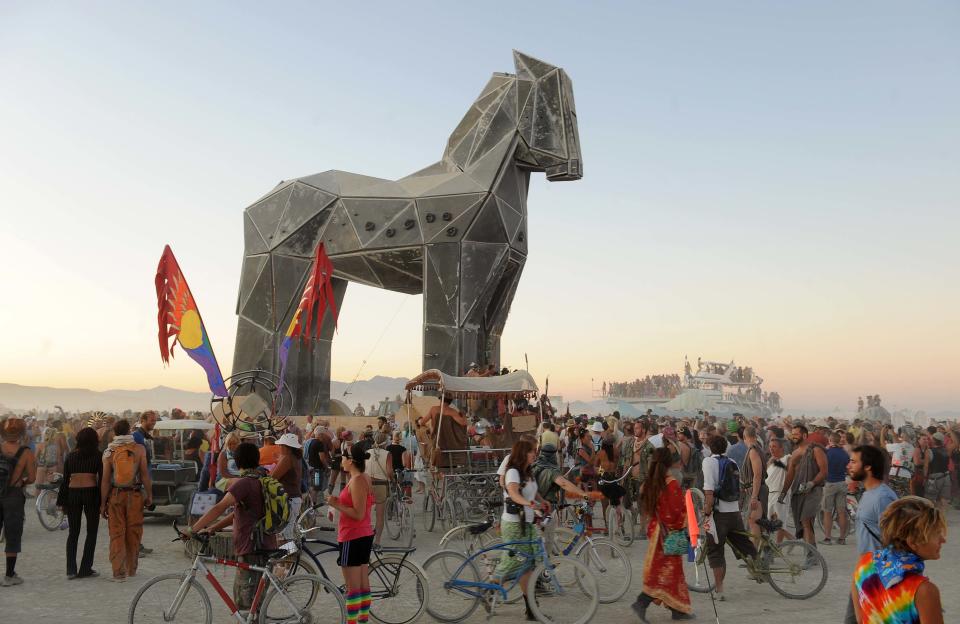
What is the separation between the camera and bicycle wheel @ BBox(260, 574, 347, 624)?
662 centimetres

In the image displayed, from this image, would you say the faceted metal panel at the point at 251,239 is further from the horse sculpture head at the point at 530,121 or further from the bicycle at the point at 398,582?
the bicycle at the point at 398,582

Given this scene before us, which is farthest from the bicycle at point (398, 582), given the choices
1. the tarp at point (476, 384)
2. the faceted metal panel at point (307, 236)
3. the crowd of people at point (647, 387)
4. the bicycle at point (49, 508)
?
the crowd of people at point (647, 387)

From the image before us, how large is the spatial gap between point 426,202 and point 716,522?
17.9m

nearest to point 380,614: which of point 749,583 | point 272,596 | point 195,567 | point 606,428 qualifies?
point 272,596

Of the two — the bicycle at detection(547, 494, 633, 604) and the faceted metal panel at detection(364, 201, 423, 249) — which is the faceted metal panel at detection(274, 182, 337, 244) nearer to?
the faceted metal panel at detection(364, 201, 423, 249)

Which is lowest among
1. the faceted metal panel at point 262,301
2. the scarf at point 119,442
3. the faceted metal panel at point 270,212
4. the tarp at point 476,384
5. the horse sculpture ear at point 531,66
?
the scarf at point 119,442

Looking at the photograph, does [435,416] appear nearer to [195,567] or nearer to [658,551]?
[658,551]

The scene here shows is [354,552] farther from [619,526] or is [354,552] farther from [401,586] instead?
[619,526]

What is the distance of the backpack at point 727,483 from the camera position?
28.9ft

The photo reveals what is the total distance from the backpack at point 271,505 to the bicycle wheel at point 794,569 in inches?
214

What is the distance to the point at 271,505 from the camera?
22.3 feet

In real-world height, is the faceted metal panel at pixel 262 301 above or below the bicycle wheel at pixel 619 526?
above

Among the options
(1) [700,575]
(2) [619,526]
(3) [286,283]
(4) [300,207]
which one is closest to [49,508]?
(2) [619,526]

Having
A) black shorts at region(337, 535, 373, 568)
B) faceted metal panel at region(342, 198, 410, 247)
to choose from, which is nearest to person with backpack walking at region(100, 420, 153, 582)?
black shorts at region(337, 535, 373, 568)
